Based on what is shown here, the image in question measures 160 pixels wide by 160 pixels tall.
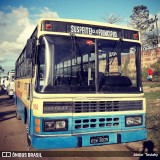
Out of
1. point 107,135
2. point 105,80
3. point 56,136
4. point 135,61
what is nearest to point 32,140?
point 56,136

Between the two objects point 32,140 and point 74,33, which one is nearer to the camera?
point 32,140

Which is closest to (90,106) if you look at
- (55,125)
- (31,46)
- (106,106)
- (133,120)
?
(106,106)

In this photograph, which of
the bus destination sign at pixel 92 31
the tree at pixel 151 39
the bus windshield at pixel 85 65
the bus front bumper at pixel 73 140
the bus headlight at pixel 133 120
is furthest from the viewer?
the tree at pixel 151 39

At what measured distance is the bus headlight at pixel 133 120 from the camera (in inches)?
208

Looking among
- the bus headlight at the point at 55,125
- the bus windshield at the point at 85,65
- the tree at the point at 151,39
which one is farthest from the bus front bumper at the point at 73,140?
the tree at the point at 151,39

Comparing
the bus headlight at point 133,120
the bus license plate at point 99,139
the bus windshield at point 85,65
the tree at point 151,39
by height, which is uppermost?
the tree at point 151,39

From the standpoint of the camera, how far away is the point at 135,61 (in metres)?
5.70

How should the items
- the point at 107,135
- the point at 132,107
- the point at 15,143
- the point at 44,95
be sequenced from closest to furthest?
1. the point at 44,95
2. the point at 107,135
3. the point at 132,107
4. the point at 15,143

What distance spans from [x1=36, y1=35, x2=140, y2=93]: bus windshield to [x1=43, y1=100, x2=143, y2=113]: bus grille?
0.97 feet

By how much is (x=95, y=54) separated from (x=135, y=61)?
1.29 meters

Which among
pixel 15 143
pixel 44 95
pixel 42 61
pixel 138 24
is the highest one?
pixel 138 24

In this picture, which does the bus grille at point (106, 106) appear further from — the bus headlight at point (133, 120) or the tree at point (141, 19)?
the tree at point (141, 19)

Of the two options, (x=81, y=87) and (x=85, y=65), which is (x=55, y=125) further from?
(x=85, y=65)

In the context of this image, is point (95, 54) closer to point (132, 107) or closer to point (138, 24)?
point (132, 107)
